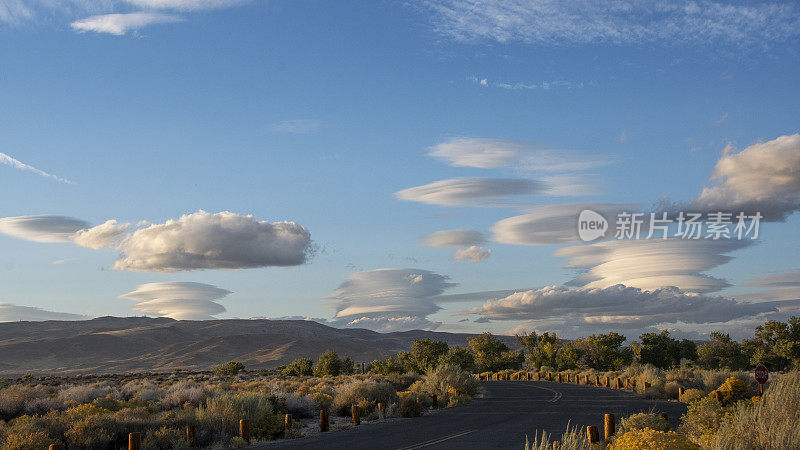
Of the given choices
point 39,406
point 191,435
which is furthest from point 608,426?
point 39,406

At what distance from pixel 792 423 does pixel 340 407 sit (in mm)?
21713

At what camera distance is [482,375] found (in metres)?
86.6

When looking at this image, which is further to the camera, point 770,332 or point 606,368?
point 606,368

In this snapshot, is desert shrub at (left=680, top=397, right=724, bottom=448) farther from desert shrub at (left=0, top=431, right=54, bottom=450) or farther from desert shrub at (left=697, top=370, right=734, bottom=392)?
desert shrub at (left=697, top=370, right=734, bottom=392)

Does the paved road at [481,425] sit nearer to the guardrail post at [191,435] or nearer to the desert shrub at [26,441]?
the guardrail post at [191,435]

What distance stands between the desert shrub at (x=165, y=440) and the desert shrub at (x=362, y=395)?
1113 cm

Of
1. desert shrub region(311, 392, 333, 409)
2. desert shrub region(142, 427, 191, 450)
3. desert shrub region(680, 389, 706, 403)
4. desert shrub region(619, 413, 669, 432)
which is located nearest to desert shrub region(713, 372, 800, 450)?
desert shrub region(619, 413, 669, 432)

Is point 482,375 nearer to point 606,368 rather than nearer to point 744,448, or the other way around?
point 606,368

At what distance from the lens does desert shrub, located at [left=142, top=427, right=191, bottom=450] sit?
714 inches

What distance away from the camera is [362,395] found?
97.5 ft

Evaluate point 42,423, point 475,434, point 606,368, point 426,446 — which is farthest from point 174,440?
point 606,368

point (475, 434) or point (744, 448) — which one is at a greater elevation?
point (744, 448)

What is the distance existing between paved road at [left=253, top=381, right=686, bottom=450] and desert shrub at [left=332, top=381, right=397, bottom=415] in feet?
8.29

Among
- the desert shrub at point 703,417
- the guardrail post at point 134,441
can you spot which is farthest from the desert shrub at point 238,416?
the desert shrub at point 703,417
